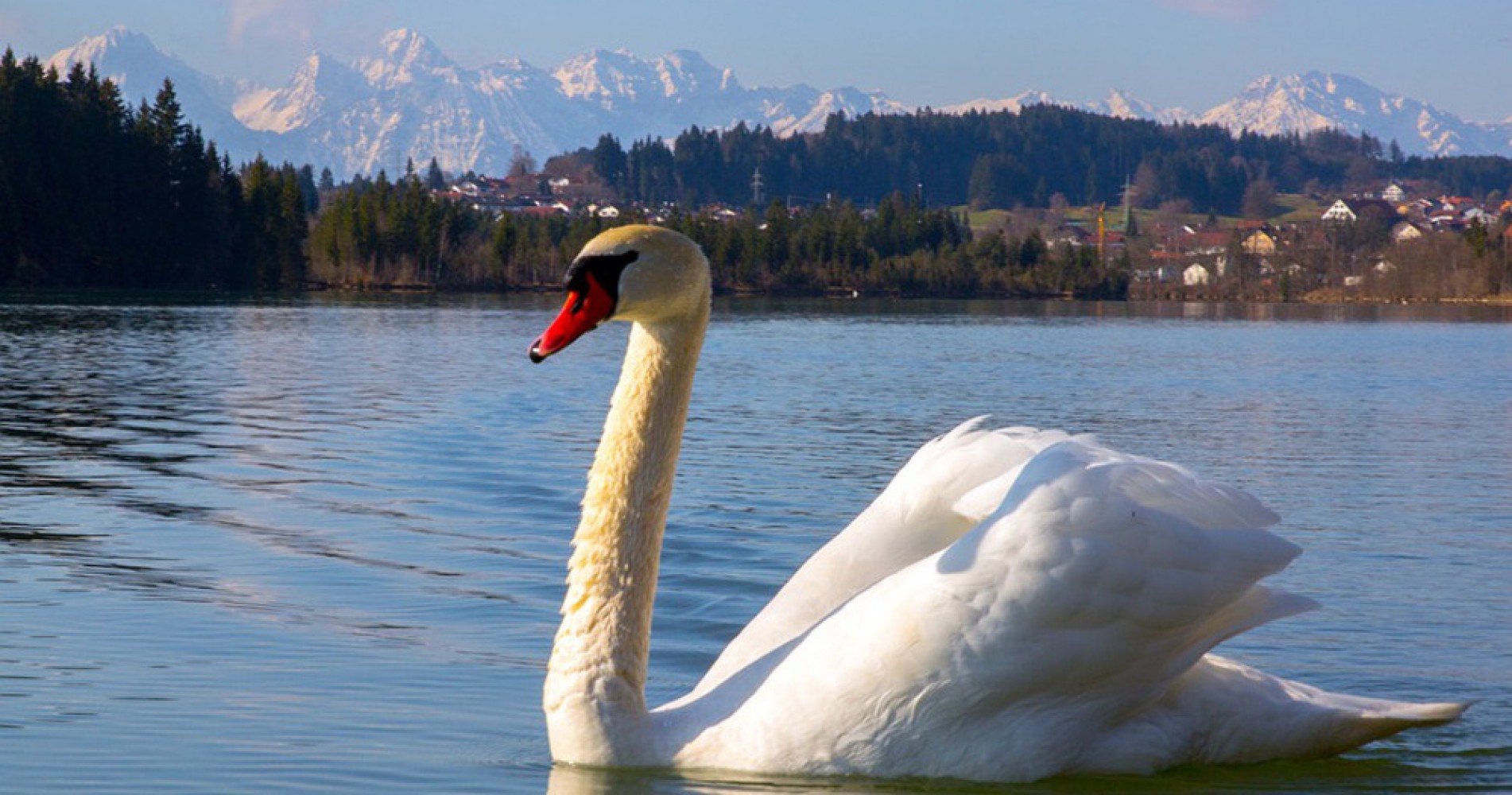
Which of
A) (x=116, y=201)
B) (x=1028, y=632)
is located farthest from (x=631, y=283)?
(x=116, y=201)

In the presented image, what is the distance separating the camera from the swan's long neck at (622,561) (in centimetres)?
598

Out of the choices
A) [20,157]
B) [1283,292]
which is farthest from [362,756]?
[1283,292]

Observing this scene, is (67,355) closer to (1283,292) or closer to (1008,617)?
(1008,617)

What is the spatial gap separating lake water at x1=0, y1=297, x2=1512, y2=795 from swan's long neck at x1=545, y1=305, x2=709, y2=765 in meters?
0.20

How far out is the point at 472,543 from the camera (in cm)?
1239

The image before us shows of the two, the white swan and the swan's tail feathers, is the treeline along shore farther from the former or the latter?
the swan's tail feathers

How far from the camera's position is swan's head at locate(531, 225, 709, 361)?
5730mm

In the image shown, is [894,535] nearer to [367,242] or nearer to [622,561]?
[622,561]

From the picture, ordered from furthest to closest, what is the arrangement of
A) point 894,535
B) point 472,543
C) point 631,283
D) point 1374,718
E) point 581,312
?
point 472,543, point 894,535, point 1374,718, point 631,283, point 581,312

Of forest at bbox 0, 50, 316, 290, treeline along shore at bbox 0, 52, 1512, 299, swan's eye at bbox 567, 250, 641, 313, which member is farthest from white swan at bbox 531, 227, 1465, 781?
forest at bbox 0, 50, 316, 290

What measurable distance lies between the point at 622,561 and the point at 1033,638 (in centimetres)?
142

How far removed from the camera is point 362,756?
6.58m

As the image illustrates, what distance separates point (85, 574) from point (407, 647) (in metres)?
2.71

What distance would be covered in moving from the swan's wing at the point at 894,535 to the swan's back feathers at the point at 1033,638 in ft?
1.39
